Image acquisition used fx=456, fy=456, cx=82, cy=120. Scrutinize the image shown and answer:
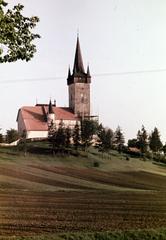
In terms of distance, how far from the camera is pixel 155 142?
141250mm

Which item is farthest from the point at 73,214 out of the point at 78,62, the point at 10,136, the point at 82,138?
the point at 78,62

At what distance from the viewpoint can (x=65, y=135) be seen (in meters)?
106

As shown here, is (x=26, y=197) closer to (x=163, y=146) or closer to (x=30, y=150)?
(x=30, y=150)

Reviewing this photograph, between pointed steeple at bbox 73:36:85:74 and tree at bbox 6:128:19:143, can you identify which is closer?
tree at bbox 6:128:19:143

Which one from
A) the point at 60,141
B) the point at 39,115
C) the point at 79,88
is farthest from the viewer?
the point at 79,88

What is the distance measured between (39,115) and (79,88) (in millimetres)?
18540

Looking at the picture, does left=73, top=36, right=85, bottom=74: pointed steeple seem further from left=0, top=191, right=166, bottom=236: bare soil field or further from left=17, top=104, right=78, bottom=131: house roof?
left=0, top=191, right=166, bottom=236: bare soil field

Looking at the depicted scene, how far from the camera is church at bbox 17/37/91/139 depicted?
13700cm

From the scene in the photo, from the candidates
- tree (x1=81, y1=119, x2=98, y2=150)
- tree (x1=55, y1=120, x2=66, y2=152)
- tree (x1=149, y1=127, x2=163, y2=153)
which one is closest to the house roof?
tree (x1=81, y1=119, x2=98, y2=150)

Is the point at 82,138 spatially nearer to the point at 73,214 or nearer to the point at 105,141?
the point at 105,141

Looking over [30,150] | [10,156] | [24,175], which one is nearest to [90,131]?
[30,150]

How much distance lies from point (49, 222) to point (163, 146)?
13042 centimetres

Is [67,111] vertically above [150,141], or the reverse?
[67,111]

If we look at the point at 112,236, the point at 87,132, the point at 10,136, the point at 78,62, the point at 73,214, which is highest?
the point at 78,62
